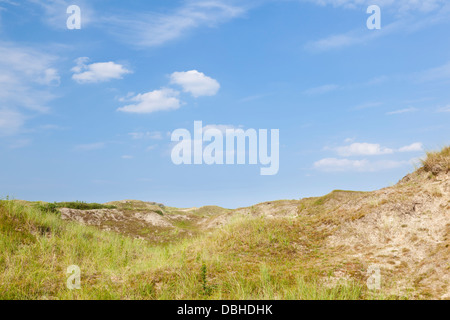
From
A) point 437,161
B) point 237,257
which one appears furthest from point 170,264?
point 437,161

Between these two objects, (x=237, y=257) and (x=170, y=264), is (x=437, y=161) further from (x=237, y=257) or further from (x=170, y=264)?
(x=170, y=264)

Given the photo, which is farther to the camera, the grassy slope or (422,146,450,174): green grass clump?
(422,146,450,174): green grass clump

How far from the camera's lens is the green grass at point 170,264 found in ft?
26.1

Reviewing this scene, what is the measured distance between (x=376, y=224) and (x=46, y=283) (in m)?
10.6

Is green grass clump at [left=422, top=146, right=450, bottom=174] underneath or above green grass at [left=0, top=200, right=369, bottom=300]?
above

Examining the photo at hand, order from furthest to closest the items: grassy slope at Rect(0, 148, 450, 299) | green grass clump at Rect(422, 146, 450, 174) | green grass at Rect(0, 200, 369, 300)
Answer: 1. green grass clump at Rect(422, 146, 450, 174)
2. grassy slope at Rect(0, 148, 450, 299)
3. green grass at Rect(0, 200, 369, 300)

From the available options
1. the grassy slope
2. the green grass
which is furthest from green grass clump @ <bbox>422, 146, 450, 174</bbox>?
the green grass

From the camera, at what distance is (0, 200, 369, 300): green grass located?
796 centimetres

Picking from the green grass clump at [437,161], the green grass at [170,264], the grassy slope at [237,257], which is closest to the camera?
the green grass at [170,264]

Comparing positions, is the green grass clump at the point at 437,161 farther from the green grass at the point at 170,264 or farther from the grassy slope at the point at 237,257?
the green grass at the point at 170,264

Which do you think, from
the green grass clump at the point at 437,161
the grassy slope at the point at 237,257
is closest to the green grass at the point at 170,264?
the grassy slope at the point at 237,257

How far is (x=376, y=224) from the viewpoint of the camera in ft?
40.5

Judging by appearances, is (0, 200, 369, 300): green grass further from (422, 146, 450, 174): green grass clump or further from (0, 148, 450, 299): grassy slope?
(422, 146, 450, 174): green grass clump
